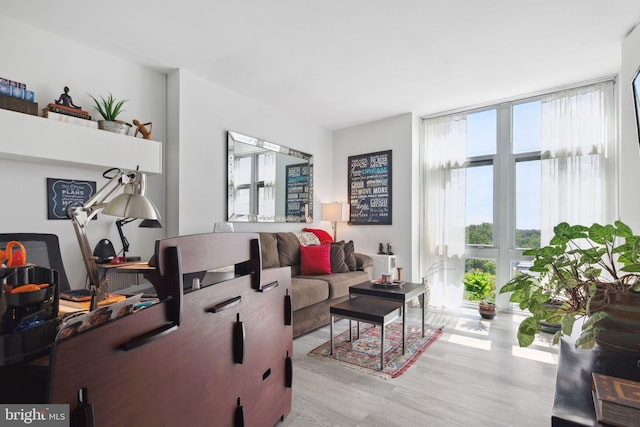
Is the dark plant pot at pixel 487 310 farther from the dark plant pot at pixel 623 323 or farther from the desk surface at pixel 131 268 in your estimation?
the desk surface at pixel 131 268

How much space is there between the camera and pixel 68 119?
2467 mm

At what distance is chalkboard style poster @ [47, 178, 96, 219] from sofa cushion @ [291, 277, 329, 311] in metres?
2.05

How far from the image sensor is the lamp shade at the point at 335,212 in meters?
4.92

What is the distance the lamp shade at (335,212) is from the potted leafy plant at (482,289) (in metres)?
1.93

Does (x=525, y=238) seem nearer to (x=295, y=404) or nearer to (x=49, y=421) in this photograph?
(x=295, y=404)

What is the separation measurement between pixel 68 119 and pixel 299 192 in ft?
9.31

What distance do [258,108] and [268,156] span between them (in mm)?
622

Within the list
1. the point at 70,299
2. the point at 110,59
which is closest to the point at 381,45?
the point at 110,59

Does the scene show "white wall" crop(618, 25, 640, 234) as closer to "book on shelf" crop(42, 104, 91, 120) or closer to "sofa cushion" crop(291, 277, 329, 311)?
"sofa cushion" crop(291, 277, 329, 311)

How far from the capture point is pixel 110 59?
294 centimetres

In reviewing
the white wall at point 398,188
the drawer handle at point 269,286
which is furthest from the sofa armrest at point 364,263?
the drawer handle at point 269,286

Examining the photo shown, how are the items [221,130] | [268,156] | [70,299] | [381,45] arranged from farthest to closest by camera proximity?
[268,156] < [221,130] < [381,45] < [70,299]

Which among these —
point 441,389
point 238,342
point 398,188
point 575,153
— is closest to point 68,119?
point 238,342
